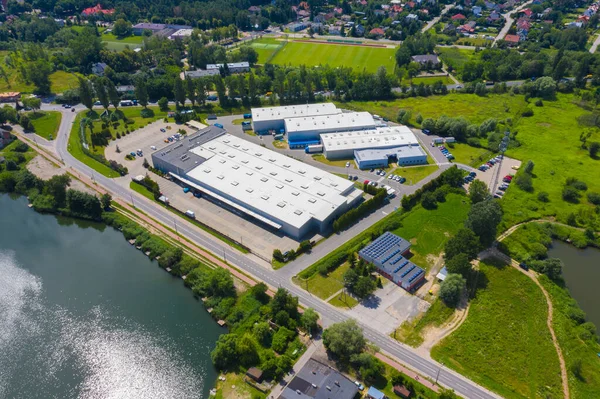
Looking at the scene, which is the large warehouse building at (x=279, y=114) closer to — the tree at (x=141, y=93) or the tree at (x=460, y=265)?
the tree at (x=141, y=93)

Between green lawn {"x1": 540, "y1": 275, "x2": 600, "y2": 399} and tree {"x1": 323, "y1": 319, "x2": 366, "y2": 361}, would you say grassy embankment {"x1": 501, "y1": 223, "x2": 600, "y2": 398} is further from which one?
tree {"x1": 323, "y1": 319, "x2": 366, "y2": 361}

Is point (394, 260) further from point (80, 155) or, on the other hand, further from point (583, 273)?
point (80, 155)

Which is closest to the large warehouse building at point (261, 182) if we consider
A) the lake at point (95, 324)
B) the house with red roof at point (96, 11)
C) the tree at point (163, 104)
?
the lake at point (95, 324)

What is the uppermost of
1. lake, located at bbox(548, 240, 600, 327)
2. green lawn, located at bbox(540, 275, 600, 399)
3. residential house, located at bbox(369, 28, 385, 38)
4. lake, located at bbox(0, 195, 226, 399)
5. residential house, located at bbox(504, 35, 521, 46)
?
residential house, located at bbox(504, 35, 521, 46)

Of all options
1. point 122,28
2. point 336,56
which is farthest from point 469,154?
point 122,28

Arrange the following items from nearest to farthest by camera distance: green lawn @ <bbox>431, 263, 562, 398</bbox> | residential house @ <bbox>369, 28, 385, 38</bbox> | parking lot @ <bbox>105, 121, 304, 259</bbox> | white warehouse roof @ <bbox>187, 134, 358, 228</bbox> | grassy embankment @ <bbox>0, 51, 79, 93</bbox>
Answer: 1. green lawn @ <bbox>431, 263, 562, 398</bbox>
2. parking lot @ <bbox>105, 121, 304, 259</bbox>
3. white warehouse roof @ <bbox>187, 134, 358, 228</bbox>
4. grassy embankment @ <bbox>0, 51, 79, 93</bbox>
5. residential house @ <bbox>369, 28, 385, 38</bbox>

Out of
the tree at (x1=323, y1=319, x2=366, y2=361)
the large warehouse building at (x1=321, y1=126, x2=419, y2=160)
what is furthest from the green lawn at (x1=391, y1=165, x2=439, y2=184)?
the tree at (x1=323, y1=319, x2=366, y2=361)
